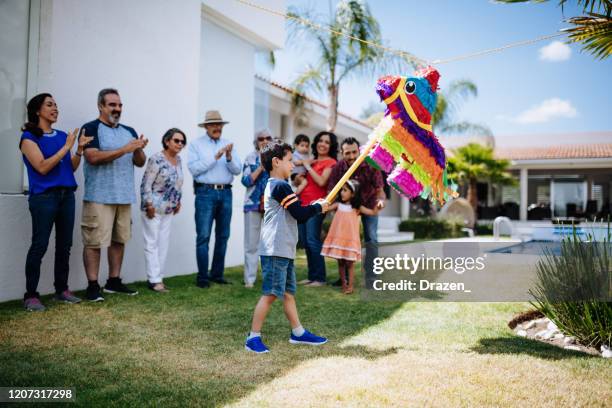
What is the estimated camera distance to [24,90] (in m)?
4.74

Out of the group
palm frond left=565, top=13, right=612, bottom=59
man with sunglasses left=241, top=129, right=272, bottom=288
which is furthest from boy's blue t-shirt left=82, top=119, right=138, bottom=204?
palm frond left=565, top=13, right=612, bottom=59

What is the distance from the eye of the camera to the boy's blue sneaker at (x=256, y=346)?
3130 millimetres

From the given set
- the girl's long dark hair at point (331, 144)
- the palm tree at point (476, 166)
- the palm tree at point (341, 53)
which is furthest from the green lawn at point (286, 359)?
the palm tree at point (476, 166)

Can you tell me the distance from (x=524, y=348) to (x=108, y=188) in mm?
3712

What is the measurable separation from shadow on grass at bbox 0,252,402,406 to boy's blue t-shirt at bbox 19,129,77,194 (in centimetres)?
102

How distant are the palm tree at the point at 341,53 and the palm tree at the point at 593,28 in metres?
8.04

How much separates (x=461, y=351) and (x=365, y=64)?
1046 cm

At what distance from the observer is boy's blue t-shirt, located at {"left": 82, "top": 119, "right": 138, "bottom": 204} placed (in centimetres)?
460

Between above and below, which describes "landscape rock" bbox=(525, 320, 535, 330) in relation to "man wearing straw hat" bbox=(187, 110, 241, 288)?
below

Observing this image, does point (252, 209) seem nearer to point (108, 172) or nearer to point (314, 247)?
point (314, 247)

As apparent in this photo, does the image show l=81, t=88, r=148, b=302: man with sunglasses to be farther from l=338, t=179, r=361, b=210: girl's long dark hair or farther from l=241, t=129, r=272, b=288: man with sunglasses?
l=338, t=179, r=361, b=210: girl's long dark hair

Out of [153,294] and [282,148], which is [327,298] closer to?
[153,294]

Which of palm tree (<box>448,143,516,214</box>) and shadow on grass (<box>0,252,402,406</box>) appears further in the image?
palm tree (<box>448,143,516,214</box>)

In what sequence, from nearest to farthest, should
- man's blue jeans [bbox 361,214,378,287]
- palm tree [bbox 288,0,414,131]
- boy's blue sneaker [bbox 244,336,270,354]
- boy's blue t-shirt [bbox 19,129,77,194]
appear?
boy's blue sneaker [bbox 244,336,270,354]
boy's blue t-shirt [bbox 19,129,77,194]
man's blue jeans [bbox 361,214,378,287]
palm tree [bbox 288,0,414,131]
